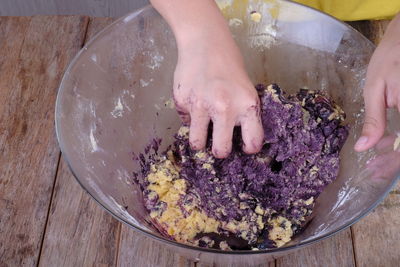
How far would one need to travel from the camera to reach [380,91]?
83 centimetres

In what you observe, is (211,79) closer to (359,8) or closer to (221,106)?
(221,106)

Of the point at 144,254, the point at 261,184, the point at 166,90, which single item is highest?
the point at 166,90

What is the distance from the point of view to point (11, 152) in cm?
119

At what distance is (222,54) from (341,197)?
38 cm

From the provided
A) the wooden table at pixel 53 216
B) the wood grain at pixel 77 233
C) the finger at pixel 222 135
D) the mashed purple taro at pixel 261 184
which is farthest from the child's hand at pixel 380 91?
the wood grain at pixel 77 233

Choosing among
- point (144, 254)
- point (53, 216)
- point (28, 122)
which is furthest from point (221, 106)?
point (28, 122)

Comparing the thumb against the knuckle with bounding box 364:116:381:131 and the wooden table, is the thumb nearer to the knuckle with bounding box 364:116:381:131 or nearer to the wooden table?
the knuckle with bounding box 364:116:381:131

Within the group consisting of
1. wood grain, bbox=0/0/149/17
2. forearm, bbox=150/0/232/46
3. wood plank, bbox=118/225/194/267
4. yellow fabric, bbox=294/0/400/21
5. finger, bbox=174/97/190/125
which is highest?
wood grain, bbox=0/0/149/17

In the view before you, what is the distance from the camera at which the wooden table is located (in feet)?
3.43

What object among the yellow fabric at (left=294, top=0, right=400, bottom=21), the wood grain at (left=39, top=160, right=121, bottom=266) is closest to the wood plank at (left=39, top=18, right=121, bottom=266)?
the wood grain at (left=39, top=160, right=121, bottom=266)

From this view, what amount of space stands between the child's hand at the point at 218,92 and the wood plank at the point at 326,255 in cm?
33

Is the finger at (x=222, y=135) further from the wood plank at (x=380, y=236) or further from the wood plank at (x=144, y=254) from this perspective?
the wood plank at (x=380, y=236)

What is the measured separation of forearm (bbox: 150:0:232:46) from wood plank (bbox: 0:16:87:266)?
0.53 meters

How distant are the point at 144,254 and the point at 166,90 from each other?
0.37m
